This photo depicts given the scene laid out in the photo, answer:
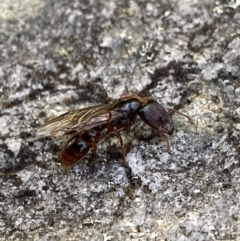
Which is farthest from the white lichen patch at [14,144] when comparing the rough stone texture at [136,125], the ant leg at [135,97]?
the ant leg at [135,97]

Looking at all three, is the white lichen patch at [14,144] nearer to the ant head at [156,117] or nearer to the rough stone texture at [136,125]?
the rough stone texture at [136,125]

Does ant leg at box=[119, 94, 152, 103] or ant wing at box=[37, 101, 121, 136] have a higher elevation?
ant leg at box=[119, 94, 152, 103]

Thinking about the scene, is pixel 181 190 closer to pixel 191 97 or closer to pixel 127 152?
pixel 127 152

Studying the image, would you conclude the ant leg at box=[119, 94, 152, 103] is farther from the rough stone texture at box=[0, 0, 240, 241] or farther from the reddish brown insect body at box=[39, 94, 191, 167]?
the rough stone texture at box=[0, 0, 240, 241]

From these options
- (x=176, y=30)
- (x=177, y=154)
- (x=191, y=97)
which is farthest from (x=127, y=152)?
(x=176, y=30)

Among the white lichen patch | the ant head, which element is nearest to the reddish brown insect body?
the ant head

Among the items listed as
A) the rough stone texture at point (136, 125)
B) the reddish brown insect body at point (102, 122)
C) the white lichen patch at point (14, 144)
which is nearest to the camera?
the rough stone texture at point (136, 125)

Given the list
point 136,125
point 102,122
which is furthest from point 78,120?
point 136,125
